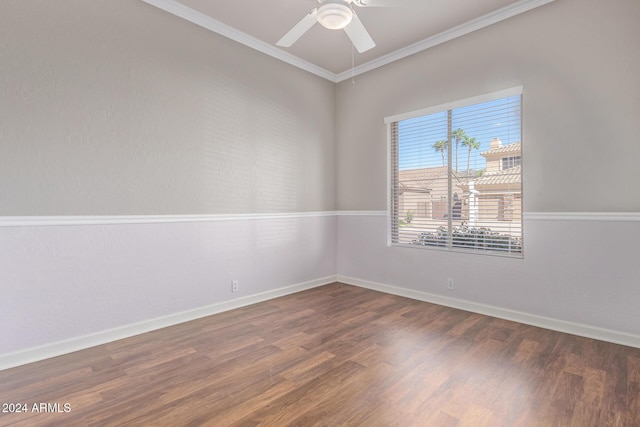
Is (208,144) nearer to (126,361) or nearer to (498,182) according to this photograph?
(126,361)

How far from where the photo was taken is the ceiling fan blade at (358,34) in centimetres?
236

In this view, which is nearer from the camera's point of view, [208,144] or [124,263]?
[124,263]

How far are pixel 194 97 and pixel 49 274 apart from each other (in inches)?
76.1

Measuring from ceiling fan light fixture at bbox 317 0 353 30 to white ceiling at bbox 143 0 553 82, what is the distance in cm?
95

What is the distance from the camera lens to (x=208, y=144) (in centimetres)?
330

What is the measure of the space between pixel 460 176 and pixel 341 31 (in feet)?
6.60

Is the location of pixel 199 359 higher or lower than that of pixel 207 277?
lower

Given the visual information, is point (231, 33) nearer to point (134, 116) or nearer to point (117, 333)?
point (134, 116)

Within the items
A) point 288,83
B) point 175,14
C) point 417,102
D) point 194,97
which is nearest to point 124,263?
point 194,97

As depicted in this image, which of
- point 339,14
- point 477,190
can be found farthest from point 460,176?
point 339,14

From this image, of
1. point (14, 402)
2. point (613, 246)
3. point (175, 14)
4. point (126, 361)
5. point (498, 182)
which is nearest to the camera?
point (14, 402)

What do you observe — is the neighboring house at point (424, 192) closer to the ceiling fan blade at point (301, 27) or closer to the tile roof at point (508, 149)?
the tile roof at point (508, 149)

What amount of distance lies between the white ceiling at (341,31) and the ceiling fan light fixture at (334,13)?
95 centimetres


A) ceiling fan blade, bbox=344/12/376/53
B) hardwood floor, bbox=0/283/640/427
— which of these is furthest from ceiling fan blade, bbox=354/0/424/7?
hardwood floor, bbox=0/283/640/427
